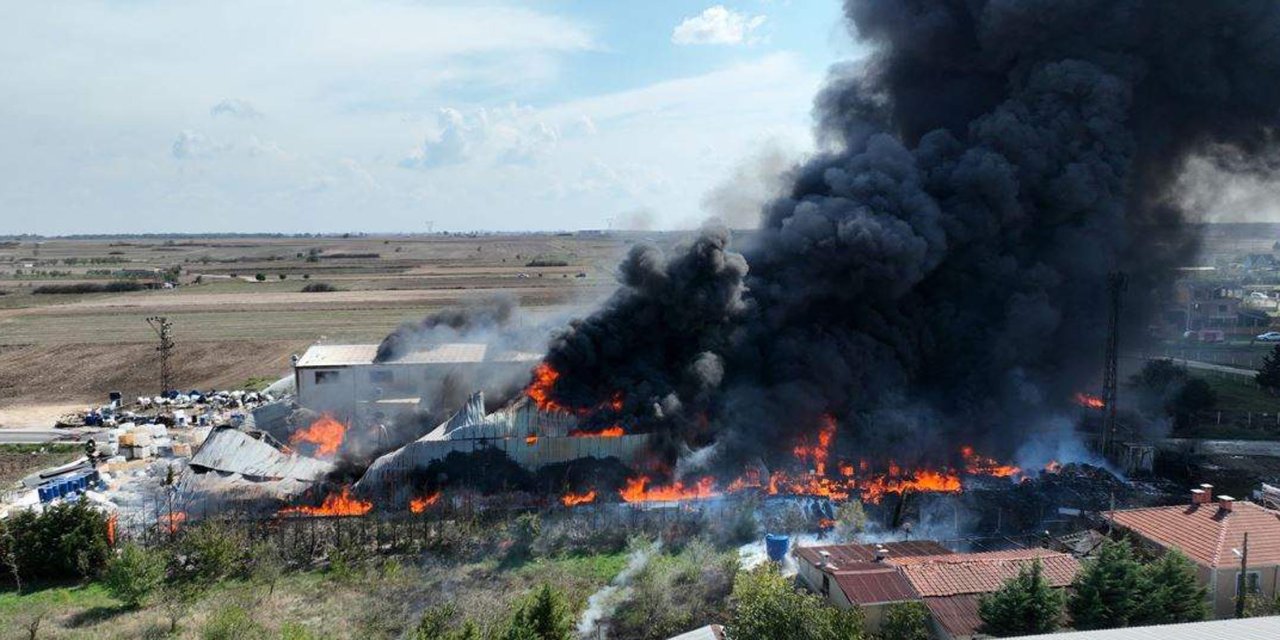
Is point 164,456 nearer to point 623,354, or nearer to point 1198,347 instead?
point 623,354

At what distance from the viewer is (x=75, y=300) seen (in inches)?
4572

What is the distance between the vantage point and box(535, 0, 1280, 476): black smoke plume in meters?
39.9

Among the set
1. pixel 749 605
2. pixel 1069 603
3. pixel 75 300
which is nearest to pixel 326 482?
pixel 749 605

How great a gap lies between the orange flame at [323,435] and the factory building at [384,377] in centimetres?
71

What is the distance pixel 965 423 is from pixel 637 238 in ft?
60.5

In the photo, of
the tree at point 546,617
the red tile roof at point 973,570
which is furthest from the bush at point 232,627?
the red tile roof at point 973,570

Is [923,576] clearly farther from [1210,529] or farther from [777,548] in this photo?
[1210,529]

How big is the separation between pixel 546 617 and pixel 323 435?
959 inches

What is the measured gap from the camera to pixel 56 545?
29359 millimetres

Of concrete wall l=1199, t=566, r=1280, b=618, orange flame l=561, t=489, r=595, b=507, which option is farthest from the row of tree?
orange flame l=561, t=489, r=595, b=507

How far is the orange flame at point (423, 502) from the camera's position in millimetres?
34594

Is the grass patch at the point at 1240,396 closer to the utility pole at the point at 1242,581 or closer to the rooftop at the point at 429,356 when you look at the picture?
the utility pole at the point at 1242,581

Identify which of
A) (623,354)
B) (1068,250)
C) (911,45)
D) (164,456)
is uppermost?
(911,45)

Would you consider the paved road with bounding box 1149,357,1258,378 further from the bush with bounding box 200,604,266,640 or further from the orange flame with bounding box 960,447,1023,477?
the bush with bounding box 200,604,266,640
